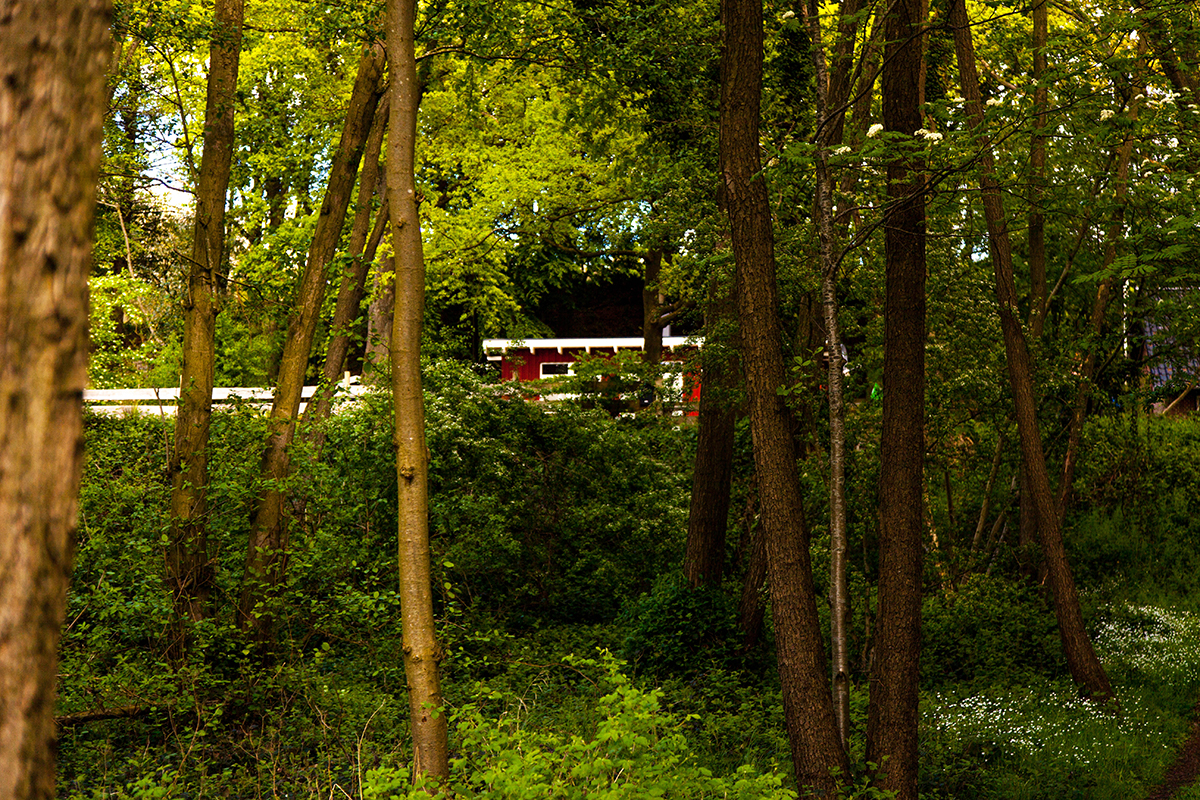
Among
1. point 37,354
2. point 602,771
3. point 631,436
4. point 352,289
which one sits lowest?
point 602,771

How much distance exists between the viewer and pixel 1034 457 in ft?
45.3

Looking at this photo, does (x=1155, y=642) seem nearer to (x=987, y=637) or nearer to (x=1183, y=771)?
(x=987, y=637)

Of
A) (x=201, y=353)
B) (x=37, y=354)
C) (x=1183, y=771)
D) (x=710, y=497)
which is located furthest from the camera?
(x=710, y=497)

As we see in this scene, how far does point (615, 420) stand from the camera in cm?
1875

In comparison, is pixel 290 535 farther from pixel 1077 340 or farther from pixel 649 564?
pixel 1077 340

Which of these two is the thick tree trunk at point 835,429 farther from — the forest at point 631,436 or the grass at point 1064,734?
the grass at point 1064,734

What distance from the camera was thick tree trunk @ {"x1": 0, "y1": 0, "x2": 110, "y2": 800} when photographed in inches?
69.7

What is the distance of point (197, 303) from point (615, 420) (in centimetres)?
909

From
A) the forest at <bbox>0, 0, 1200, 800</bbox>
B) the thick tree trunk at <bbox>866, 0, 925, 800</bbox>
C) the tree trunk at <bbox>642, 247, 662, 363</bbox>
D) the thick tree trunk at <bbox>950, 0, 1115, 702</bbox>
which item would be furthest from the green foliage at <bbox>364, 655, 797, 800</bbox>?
the tree trunk at <bbox>642, 247, 662, 363</bbox>

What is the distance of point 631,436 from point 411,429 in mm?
12277

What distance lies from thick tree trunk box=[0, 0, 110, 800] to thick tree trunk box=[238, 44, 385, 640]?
346 inches

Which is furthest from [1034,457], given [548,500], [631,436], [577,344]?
[577,344]

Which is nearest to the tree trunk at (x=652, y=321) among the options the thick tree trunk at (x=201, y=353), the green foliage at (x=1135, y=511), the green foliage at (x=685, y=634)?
the green foliage at (x=1135, y=511)

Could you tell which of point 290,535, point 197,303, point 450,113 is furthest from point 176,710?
point 450,113
